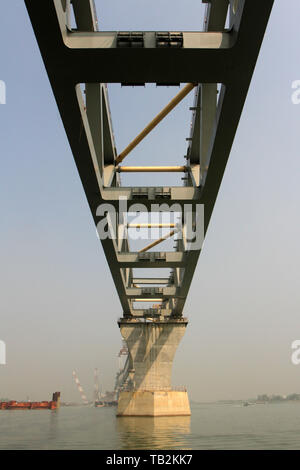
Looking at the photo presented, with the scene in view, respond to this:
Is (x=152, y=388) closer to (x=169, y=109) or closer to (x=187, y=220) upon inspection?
(x=187, y=220)

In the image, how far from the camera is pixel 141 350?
162 ft

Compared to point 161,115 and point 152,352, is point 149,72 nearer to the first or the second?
point 161,115

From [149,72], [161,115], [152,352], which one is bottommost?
[152,352]

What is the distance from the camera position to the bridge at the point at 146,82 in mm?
9633

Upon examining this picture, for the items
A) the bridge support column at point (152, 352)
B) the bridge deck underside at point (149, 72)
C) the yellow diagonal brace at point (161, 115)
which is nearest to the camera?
the bridge deck underside at point (149, 72)

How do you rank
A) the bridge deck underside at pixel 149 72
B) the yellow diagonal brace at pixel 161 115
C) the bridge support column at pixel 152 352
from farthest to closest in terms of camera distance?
the bridge support column at pixel 152 352, the yellow diagonal brace at pixel 161 115, the bridge deck underside at pixel 149 72

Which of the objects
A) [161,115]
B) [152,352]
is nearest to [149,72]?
[161,115]

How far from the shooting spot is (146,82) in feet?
35.6

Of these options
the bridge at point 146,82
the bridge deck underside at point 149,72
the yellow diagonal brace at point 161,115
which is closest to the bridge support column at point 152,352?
the bridge at point 146,82

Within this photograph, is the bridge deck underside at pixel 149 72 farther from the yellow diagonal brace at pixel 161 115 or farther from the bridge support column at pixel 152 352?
the bridge support column at pixel 152 352

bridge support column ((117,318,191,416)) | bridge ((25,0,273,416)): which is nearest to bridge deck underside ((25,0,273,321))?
bridge ((25,0,273,416))

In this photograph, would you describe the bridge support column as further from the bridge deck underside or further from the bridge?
the bridge deck underside

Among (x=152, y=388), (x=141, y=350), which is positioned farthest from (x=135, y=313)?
(x=152, y=388)

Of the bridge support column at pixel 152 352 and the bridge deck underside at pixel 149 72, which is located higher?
the bridge deck underside at pixel 149 72
